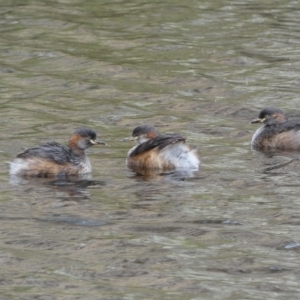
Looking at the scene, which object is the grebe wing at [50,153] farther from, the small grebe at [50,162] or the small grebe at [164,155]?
the small grebe at [164,155]

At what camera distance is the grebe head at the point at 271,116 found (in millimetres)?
13188

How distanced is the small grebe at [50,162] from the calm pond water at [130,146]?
8.0 inches

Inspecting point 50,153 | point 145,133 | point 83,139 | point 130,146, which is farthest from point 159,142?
point 130,146

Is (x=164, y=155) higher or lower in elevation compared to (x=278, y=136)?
higher

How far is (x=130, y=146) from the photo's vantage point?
42.6ft

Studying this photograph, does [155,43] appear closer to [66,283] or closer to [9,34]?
[9,34]

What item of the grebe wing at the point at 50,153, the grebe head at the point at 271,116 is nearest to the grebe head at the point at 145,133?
the grebe wing at the point at 50,153

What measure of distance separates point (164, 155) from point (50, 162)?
1157mm

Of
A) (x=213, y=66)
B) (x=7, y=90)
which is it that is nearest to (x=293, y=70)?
(x=213, y=66)

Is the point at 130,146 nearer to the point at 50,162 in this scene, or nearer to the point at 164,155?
the point at 164,155

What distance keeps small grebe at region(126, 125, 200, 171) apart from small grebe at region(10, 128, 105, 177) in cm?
51

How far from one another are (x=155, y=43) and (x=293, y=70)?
8.95 feet

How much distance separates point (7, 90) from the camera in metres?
15.5

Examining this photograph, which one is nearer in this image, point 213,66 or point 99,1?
point 213,66
